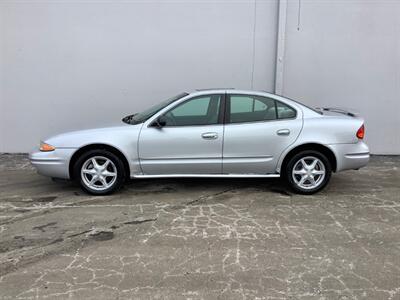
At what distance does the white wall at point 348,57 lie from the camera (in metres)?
8.59

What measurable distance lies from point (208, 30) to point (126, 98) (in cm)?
212

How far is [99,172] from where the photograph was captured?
19.8ft

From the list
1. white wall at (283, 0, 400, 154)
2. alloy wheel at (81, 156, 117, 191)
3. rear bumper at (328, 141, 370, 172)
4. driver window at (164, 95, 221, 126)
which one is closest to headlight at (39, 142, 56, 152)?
alloy wheel at (81, 156, 117, 191)

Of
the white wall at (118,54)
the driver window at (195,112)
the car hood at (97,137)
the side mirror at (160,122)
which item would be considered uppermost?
the white wall at (118,54)

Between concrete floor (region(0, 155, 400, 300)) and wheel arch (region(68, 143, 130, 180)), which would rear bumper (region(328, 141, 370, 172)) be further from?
wheel arch (region(68, 143, 130, 180))

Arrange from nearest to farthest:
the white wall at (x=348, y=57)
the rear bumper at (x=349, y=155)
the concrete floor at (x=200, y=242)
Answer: the concrete floor at (x=200, y=242) < the rear bumper at (x=349, y=155) < the white wall at (x=348, y=57)

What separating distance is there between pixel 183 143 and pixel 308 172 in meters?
1.80

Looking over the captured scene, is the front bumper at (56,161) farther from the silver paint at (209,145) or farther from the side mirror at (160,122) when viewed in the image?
the side mirror at (160,122)

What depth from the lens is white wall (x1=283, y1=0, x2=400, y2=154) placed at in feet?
Result: 28.2

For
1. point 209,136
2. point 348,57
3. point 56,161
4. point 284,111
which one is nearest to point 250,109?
point 284,111

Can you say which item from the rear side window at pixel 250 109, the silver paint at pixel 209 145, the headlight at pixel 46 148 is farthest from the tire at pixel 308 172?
the headlight at pixel 46 148

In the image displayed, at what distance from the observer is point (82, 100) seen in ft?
29.1

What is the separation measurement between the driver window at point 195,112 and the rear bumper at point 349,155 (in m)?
1.68

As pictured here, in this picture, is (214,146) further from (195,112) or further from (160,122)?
(160,122)
